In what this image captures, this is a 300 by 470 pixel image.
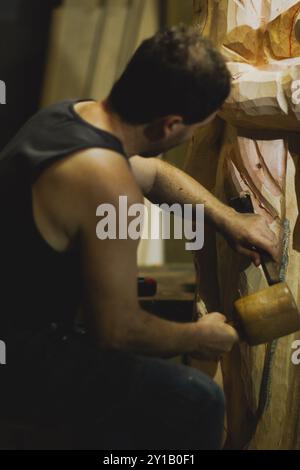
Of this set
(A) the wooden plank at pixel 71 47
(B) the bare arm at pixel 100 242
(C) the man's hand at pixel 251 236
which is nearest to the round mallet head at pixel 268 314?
(C) the man's hand at pixel 251 236

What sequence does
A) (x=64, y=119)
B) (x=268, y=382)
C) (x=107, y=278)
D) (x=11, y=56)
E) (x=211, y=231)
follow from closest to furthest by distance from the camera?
(x=107, y=278) → (x=64, y=119) → (x=268, y=382) → (x=211, y=231) → (x=11, y=56)

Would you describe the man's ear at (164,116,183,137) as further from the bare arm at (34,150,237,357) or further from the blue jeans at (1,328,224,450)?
the blue jeans at (1,328,224,450)

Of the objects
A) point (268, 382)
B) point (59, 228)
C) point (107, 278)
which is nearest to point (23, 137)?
point (59, 228)

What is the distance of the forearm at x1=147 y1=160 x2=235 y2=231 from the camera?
91.7 inches

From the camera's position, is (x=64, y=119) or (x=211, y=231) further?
(x=211, y=231)

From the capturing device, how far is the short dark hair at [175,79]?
1896 millimetres

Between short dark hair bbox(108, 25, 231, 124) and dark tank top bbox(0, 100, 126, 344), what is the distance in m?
0.11

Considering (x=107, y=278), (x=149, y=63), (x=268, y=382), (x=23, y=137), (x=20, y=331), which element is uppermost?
(x=149, y=63)

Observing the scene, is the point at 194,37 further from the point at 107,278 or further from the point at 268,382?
the point at 268,382

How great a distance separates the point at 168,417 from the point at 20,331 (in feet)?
1.32

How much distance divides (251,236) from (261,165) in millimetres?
244

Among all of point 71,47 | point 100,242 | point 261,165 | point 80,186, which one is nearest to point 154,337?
point 100,242

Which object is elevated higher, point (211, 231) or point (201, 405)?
point (211, 231)

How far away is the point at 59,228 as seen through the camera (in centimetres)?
194
